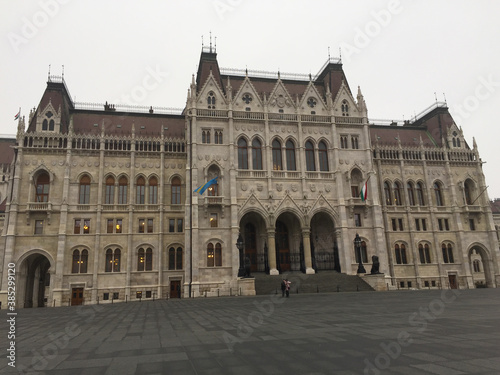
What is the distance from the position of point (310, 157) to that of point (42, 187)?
101 ft

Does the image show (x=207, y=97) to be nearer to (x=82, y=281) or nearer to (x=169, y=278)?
(x=169, y=278)

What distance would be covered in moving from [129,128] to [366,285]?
3353cm

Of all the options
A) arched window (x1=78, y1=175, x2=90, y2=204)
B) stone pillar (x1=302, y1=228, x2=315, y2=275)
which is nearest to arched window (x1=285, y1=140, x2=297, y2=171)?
stone pillar (x1=302, y1=228, x2=315, y2=275)

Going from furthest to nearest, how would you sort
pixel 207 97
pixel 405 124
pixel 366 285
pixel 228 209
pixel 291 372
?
pixel 405 124 → pixel 207 97 → pixel 228 209 → pixel 366 285 → pixel 291 372

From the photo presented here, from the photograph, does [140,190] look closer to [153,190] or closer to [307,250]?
[153,190]

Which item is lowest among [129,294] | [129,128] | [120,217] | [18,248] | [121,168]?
[129,294]

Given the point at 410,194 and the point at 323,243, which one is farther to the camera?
the point at 410,194

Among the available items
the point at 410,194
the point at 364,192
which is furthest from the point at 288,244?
the point at 410,194

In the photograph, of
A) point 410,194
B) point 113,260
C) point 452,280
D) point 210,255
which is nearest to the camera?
point 210,255

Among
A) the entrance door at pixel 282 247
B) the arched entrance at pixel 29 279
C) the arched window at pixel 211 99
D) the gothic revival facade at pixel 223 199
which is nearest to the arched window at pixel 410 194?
the gothic revival facade at pixel 223 199

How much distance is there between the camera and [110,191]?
137 ft

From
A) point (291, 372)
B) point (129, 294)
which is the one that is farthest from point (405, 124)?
point (291, 372)

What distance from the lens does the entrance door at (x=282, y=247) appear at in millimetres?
43000

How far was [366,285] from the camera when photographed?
37.2 metres
